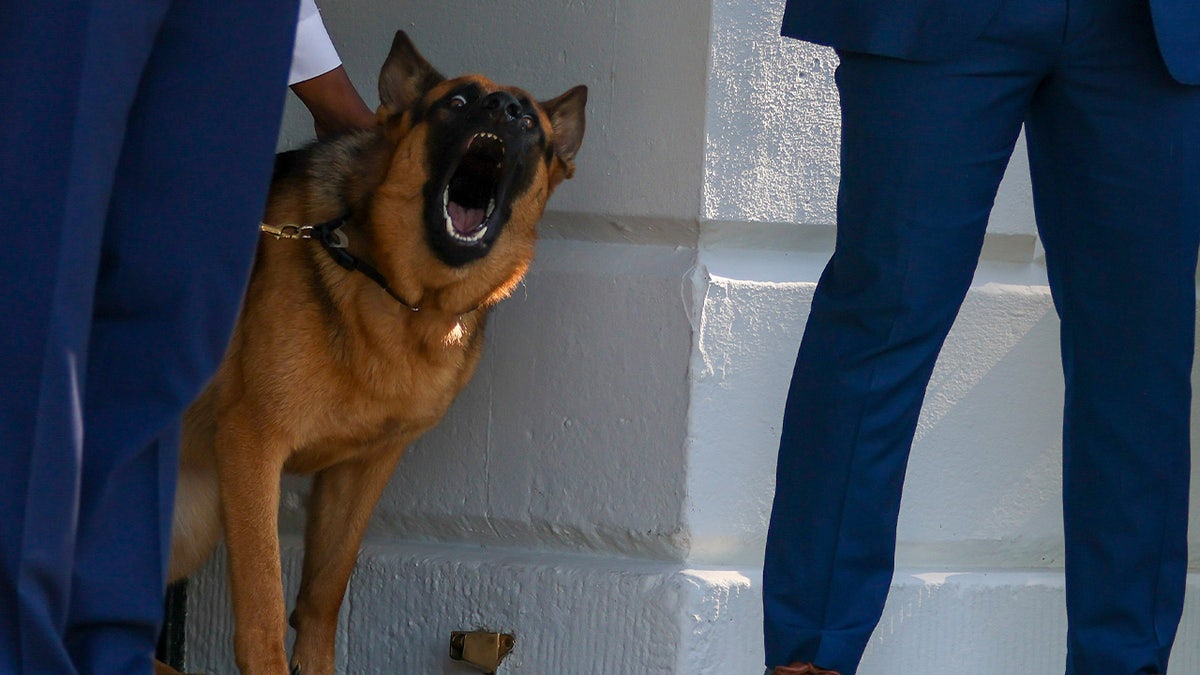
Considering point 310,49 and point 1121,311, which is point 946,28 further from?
point 310,49

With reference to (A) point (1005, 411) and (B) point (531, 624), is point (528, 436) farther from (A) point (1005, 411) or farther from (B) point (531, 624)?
(A) point (1005, 411)

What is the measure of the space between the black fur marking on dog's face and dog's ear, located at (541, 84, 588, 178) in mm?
49

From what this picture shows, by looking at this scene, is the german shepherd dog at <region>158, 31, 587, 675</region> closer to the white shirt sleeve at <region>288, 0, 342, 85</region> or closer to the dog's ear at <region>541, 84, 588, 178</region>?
the dog's ear at <region>541, 84, 588, 178</region>

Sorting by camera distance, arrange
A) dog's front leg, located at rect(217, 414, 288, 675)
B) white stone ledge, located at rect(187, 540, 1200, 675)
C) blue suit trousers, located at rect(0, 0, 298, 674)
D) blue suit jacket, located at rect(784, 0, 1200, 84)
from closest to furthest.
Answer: blue suit trousers, located at rect(0, 0, 298, 674), blue suit jacket, located at rect(784, 0, 1200, 84), dog's front leg, located at rect(217, 414, 288, 675), white stone ledge, located at rect(187, 540, 1200, 675)

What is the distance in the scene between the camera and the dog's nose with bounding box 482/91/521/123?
10.3 ft

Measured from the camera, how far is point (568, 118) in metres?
3.27

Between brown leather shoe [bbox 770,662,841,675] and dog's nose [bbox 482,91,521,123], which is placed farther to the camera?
dog's nose [bbox 482,91,521,123]

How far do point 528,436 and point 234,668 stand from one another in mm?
1117

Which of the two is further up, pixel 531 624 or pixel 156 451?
pixel 156 451

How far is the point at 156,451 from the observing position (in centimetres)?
161

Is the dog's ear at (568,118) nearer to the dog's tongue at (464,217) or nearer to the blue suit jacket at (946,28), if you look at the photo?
the dog's tongue at (464,217)

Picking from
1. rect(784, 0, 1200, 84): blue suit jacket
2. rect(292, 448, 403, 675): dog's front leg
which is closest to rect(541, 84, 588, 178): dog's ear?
rect(292, 448, 403, 675): dog's front leg

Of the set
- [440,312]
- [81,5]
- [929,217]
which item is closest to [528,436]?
[440,312]

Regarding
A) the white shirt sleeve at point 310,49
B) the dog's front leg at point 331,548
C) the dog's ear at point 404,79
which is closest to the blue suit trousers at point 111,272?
the white shirt sleeve at point 310,49
